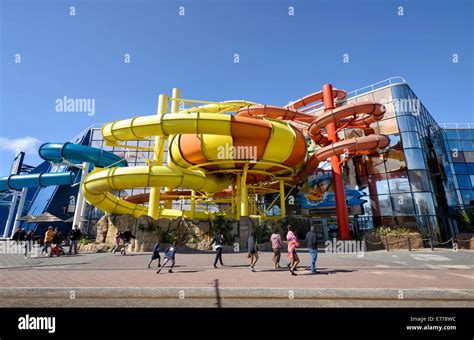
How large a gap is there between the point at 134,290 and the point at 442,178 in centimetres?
3527

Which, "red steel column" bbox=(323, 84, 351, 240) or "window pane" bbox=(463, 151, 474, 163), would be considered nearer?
"red steel column" bbox=(323, 84, 351, 240)

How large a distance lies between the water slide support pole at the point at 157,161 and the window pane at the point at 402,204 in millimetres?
20977

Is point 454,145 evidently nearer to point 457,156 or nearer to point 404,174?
point 457,156

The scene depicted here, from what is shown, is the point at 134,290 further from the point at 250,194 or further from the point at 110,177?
the point at 250,194

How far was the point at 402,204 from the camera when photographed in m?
22.8

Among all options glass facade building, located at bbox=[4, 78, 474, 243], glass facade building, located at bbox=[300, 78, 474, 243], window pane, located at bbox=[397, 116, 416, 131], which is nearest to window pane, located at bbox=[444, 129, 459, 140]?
glass facade building, located at bbox=[4, 78, 474, 243]

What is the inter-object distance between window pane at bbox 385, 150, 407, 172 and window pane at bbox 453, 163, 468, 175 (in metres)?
22.2

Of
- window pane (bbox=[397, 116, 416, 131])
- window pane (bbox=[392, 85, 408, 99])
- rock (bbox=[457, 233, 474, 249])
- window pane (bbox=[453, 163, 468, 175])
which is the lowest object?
rock (bbox=[457, 233, 474, 249])

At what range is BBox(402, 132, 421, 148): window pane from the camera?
23.8 metres

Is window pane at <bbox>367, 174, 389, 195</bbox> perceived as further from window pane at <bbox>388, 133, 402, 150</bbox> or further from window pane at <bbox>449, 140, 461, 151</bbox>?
window pane at <bbox>449, 140, 461, 151</bbox>

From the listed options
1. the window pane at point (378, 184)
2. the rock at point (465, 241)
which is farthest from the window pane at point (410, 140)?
the rock at point (465, 241)

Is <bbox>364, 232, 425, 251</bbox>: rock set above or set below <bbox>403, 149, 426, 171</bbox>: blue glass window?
below
